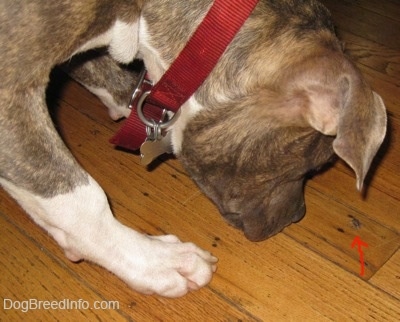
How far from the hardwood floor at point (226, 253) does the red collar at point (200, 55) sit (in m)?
0.50

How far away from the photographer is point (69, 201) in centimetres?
163

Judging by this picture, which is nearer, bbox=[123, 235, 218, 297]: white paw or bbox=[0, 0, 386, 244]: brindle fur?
bbox=[0, 0, 386, 244]: brindle fur

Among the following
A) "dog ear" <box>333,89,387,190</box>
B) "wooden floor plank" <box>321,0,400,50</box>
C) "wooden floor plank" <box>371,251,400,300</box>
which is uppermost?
"dog ear" <box>333,89,387,190</box>

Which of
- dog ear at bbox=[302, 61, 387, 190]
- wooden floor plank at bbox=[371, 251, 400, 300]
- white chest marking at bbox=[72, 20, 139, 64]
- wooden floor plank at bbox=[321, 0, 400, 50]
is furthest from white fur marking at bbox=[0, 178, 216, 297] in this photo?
wooden floor plank at bbox=[321, 0, 400, 50]

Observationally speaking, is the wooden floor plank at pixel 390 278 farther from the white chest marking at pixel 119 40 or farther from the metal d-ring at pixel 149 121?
the white chest marking at pixel 119 40

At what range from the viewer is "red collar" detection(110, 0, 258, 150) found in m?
1.52

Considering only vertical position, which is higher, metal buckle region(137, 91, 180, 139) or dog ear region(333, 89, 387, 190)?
dog ear region(333, 89, 387, 190)

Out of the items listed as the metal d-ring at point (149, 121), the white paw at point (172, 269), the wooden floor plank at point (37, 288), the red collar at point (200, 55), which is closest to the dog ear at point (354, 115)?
the red collar at point (200, 55)

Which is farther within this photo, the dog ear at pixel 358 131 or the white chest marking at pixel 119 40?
the white chest marking at pixel 119 40

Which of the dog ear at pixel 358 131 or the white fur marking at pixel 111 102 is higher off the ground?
the dog ear at pixel 358 131

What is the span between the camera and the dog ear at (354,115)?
1.37 m

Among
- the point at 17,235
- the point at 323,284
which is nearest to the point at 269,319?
the point at 323,284

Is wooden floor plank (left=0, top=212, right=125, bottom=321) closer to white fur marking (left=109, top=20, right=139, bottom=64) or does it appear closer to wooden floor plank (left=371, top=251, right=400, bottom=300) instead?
white fur marking (left=109, top=20, right=139, bottom=64)

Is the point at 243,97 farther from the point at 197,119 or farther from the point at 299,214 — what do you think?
the point at 299,214
